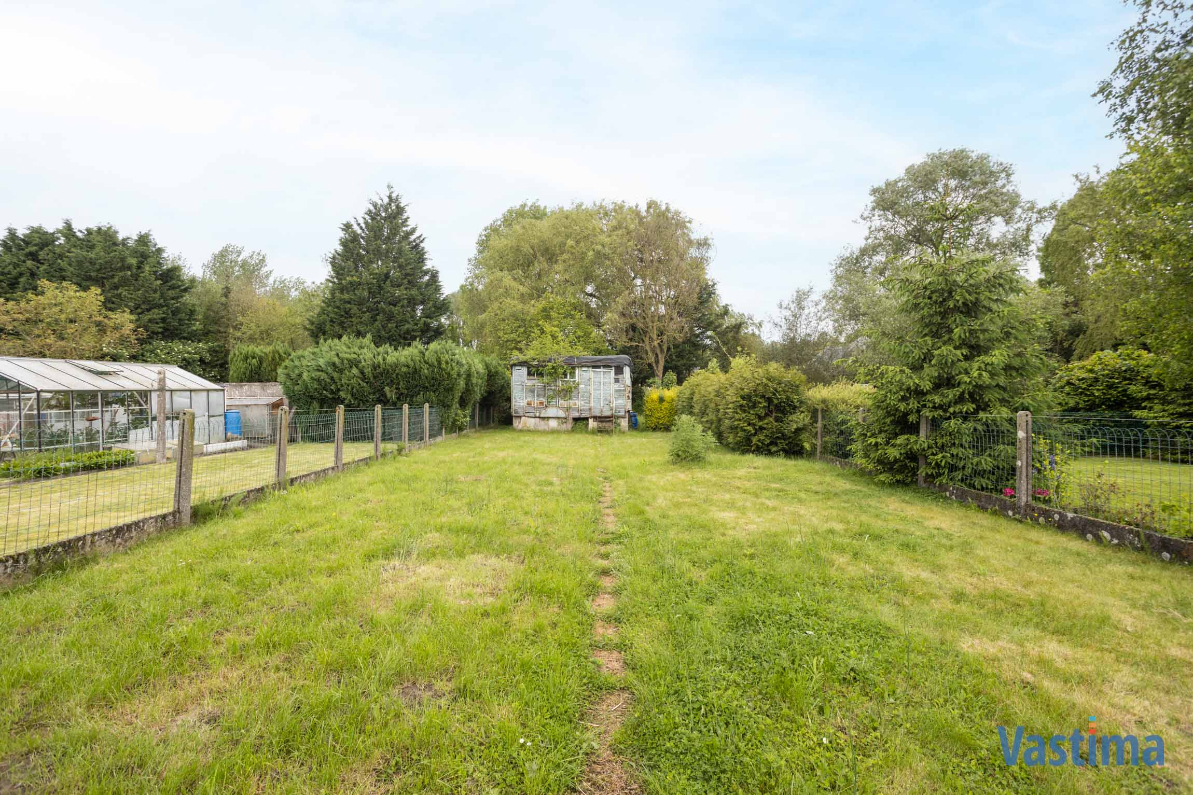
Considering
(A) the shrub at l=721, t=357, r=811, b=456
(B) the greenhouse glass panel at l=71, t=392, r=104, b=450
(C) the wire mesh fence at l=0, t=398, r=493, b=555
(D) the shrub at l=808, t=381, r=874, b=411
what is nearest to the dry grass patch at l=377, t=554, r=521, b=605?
(C) the wire mesh fence at l=0, t=398, r=493, b=555

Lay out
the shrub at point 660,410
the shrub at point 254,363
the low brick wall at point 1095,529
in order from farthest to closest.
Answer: the shrub at point 254,363 < the shrub at point 660,410 < the low brick wall at point 1095,529

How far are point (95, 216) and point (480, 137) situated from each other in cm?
2785

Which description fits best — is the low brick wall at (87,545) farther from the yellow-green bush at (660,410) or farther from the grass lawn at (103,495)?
the yellow-green bush at (660,410)

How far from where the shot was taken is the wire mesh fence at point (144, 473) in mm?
5113

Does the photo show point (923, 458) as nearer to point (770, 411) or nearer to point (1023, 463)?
point (1023, 463)

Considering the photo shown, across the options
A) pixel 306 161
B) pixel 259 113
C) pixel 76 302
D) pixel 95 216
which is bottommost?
pixel 76 302

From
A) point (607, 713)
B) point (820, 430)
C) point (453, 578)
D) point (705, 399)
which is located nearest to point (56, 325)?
point (453, 578)

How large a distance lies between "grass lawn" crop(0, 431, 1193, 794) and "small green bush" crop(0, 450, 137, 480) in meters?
6.42

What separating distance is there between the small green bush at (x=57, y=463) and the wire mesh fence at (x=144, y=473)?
0.02 meters

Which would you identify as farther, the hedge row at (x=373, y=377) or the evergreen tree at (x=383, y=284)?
the evergreen tree at (x=383, y=284)

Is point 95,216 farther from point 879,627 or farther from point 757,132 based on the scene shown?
point 879,627

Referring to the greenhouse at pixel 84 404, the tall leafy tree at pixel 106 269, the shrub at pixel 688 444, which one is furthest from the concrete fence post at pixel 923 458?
the tall leafy tree at pixel 106 269

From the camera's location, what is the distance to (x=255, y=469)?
334 inches

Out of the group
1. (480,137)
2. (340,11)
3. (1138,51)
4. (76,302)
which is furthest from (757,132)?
(76,302)
